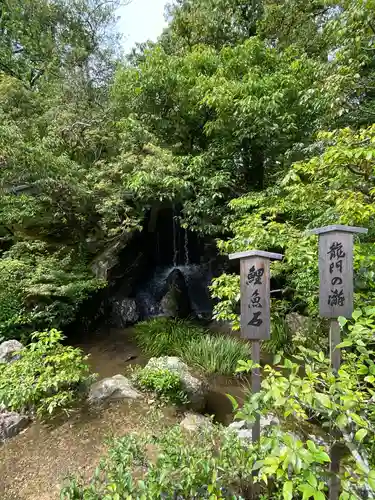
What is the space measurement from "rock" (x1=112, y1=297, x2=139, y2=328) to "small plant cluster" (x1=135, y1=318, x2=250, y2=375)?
1.21m

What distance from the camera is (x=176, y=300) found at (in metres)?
8.86

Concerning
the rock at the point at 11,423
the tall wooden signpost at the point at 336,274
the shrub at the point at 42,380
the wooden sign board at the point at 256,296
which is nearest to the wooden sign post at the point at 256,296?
the wooden sign board at the point at 256,296

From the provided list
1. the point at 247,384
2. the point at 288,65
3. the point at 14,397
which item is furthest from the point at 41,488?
the point at 288,65

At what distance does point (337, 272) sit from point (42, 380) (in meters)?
3.58

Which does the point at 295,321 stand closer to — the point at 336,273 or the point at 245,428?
the point at 245,428

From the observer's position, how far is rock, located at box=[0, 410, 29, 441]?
140 inches

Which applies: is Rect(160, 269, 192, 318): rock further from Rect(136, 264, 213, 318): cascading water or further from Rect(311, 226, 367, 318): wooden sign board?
Rect(311, 226, 367, 318): wooden sign board

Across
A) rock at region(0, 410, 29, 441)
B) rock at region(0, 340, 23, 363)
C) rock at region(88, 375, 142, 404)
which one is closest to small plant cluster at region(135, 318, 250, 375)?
rock at region(88, 375, 142, 404)

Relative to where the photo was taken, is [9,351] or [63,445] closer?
[63,445]

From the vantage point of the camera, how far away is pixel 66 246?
322 inches

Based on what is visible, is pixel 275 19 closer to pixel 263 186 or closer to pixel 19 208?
pixel 263 186

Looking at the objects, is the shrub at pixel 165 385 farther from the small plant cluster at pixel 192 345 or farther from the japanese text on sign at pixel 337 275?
the japanese text on sign at pixel 337 275

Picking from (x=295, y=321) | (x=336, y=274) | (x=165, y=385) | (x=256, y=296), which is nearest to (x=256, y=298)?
(x=256, y=296)

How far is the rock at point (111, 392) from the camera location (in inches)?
160
